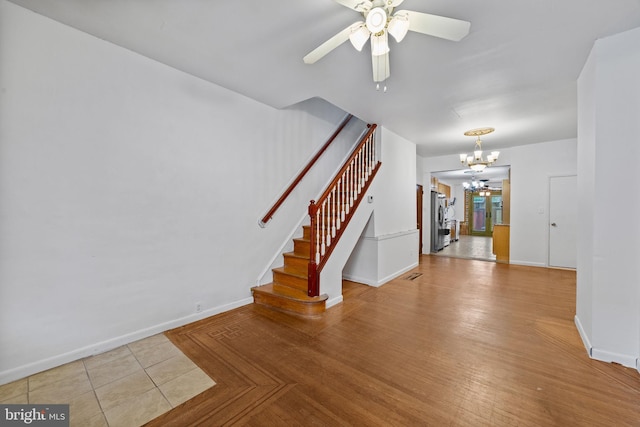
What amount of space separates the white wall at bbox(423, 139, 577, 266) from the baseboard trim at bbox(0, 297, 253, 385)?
259 inches

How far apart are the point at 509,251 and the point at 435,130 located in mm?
3700

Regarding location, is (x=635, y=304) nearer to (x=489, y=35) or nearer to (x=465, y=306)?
(x=465, y=306)

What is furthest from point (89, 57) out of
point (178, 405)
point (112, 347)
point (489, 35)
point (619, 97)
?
point (619, 97)

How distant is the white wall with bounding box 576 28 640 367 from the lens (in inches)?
82.7

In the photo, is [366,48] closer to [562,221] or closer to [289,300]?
[289,300]

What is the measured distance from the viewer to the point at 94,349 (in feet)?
7.45

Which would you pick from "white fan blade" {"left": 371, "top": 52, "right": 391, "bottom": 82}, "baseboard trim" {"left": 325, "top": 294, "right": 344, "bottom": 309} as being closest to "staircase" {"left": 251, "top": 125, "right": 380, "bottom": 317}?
"baseboard trim" {"left": 325, "top": 294, "right": 344, "bottom": 309}

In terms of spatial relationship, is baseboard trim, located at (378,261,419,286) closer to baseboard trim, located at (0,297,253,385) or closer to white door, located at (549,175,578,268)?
baseboard trim, located at (0,297,253,385)

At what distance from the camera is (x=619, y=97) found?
214 centimetres

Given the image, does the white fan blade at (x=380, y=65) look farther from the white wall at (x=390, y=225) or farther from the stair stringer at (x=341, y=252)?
the white wall at (x=390, y=225)

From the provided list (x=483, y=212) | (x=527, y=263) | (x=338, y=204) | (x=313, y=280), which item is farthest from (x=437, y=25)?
(x=483, y=212)

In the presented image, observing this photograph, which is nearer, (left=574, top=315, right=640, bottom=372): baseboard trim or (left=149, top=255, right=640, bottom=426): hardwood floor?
(left=149, top=255, right=640, bottom=426): hardwood floor

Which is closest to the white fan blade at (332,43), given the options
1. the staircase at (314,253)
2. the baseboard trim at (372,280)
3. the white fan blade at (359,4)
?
the white fan blade at (359,4)

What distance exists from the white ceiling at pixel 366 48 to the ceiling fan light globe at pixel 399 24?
0.44 meters
